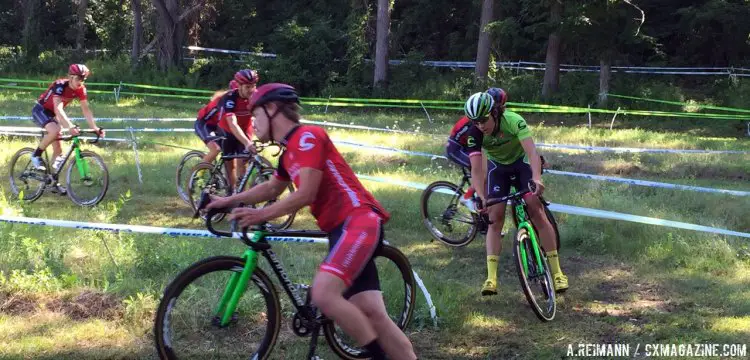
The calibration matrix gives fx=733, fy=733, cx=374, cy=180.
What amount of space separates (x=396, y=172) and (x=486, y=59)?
19011 mm

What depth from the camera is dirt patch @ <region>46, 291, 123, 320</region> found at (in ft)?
18.4

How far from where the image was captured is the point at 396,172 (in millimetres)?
12898

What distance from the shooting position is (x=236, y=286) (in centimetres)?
462

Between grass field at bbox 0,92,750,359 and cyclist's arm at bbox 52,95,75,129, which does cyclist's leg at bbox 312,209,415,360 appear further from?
cyclist's arm at bbox 52,95,75,129

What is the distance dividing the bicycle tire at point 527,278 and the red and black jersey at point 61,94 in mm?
7166

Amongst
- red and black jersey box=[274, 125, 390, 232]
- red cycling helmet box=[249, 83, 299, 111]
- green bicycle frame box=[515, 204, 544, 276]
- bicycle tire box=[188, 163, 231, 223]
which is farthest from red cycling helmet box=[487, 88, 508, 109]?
bicycle tire box=[188, 163, 231, 223]

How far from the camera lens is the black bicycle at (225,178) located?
9.18m

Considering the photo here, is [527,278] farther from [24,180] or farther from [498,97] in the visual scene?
[24,180]

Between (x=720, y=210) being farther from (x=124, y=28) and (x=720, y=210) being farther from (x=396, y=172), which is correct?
(x=124, y=28)

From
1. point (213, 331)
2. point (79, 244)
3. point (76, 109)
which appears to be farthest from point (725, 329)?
point (76, 109)

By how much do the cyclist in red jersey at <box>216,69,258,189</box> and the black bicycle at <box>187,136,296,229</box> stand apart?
112 millimetres

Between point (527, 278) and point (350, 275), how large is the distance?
267cm

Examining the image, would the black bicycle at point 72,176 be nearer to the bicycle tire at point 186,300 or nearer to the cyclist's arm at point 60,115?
the cyclist's arm at point 60,115

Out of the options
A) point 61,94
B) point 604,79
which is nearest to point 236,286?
point 61,94
